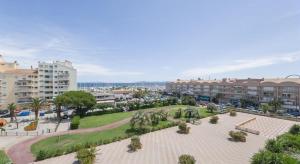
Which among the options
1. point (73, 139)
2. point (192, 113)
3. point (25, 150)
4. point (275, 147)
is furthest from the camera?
point (192, 113)

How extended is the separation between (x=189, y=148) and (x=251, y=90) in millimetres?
64765

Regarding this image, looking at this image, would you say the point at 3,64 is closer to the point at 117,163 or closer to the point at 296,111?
the point at 117,163

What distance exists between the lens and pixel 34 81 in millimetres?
77000

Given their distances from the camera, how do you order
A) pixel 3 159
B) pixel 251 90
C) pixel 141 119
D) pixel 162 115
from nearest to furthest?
pixel 3 159 < pixel 141 119 < pixel 162 115 < pixel 251 90

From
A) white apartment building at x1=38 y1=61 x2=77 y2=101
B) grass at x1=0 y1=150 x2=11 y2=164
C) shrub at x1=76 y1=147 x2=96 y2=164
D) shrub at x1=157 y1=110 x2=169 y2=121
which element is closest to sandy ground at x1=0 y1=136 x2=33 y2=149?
grass at x1=0 y1=150 x2=11 y2=164

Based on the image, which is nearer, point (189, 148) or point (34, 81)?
point (189, 148)

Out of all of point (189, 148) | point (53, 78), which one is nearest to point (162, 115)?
point (189, 148)

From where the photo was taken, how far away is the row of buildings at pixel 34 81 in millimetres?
69625

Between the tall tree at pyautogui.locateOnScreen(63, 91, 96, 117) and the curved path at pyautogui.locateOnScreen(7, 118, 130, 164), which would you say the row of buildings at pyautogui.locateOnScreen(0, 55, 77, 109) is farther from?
the curved path at pyautogui.locateOnScreen(7, 118, 130, 164)

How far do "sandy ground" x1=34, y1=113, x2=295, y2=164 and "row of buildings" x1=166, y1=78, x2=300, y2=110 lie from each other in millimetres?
32134

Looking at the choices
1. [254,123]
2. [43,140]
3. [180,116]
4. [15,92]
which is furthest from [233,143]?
[15,92]

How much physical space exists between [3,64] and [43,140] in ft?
186

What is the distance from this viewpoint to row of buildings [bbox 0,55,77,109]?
6962cm

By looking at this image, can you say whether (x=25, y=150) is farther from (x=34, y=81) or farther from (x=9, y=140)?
(x=34, y=81)
